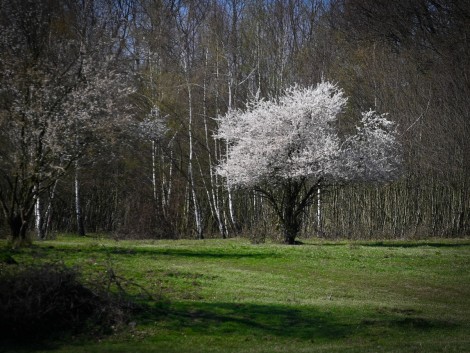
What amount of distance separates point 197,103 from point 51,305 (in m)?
27.7

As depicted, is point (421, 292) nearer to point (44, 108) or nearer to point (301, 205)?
point (301, 205)

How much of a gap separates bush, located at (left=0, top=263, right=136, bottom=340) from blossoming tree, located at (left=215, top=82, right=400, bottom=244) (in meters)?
15.5

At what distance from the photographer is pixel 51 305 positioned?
1041 centimetres

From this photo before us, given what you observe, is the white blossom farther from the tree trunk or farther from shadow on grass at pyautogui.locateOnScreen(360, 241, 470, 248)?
the tree trunk

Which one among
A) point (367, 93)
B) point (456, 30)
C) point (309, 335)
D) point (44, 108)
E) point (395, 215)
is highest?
point (456, 30)

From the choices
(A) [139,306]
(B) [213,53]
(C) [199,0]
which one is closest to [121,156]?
(B) [213,53]

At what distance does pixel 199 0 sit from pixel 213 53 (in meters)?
3.98

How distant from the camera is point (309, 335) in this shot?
11523 mm

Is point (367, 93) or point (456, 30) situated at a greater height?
point (456, 30)

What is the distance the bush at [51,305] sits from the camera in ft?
33.0

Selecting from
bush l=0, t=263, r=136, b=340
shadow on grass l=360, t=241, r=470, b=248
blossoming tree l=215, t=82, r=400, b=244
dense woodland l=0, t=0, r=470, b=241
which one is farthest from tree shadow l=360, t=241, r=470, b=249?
bush l=0, t=263, r=136, b=340

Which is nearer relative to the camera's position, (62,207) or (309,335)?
(309,335)

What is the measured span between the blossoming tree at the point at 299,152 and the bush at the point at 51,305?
15.5 meters

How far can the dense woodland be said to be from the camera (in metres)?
22.0
